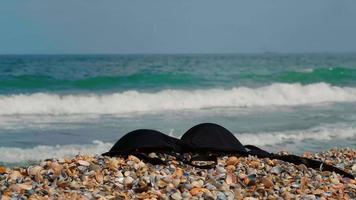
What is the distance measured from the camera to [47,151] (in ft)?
32.1

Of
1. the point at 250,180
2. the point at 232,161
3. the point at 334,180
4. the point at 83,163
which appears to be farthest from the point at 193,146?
the point at 334,180

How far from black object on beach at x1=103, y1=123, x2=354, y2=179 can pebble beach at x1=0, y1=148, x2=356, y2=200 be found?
17 cm

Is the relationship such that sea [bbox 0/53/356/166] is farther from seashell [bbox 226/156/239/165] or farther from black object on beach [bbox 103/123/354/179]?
seashell [bbox 226/156/239/165]

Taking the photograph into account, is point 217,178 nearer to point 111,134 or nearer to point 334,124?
point 111,134

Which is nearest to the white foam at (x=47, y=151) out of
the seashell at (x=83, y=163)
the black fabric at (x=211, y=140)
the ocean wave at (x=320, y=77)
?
the black fabric at (x=211, y=140)

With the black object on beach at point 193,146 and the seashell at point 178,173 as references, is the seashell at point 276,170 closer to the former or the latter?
the black object on beach at point 193,146

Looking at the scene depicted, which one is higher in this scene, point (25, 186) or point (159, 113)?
point (25, 186)

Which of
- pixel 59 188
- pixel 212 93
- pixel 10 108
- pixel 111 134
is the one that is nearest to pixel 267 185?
pixel 59 188

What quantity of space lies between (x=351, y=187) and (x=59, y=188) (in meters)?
2.89

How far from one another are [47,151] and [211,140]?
14.5 feet

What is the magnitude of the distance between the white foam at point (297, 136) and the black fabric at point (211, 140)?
14.8ft

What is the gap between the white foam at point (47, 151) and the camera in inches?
359

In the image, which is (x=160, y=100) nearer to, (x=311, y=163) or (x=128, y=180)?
(x=311, y=163)

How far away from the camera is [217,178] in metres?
5.27
